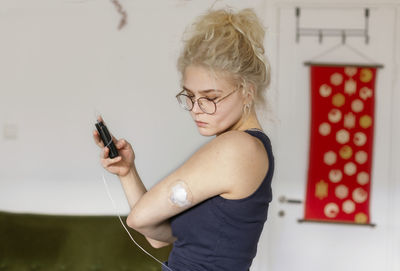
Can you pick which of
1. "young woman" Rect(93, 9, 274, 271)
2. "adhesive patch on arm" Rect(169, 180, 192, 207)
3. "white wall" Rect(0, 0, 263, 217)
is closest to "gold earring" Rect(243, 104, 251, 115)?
"young woman" Rect(93, 9, 274, 271)

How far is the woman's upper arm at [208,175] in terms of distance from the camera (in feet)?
2.75

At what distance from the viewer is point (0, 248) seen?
2.71 metres

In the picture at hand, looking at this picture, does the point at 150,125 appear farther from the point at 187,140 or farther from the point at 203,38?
the point at 203,38

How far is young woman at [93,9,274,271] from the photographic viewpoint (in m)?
0.84

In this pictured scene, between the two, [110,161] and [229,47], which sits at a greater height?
[229,47]

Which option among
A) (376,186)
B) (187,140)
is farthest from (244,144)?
(376,186)

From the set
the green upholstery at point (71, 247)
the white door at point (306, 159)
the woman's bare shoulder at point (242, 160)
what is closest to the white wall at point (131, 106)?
the white door at point (306, 159)

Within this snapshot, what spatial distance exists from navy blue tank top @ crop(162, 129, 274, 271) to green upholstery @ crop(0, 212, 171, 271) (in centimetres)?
175

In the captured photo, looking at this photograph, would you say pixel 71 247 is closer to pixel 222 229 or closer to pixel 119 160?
pixel 119 160

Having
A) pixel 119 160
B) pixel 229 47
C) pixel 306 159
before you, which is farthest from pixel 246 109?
pixel 306 159

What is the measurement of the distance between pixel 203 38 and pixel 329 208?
7.29 ft

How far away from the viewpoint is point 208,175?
0.84m

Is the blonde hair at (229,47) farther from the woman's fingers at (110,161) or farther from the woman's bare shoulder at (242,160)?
the woman's fingers at (110,161)

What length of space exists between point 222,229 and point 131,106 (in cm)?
212
